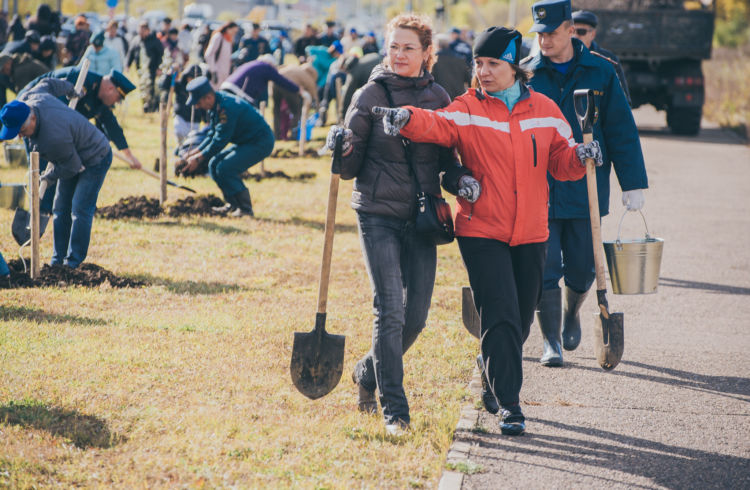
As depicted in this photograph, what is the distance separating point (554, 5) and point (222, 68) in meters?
13.1

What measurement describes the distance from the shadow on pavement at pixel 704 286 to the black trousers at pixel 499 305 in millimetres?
4226

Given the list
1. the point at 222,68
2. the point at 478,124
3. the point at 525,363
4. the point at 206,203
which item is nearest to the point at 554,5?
the point at 478,124

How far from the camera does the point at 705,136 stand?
21391mm

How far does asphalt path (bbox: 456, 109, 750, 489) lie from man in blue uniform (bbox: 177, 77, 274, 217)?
457 centimetres

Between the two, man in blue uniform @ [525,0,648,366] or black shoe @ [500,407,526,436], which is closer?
black shoe @ [500,407,526,436]

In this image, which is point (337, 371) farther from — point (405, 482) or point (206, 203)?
point (206, 203)

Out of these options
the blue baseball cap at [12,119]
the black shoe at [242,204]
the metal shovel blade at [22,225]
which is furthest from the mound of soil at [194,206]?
the blue baseball cap at [12,119]

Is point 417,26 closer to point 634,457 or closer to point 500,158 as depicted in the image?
point 500,158

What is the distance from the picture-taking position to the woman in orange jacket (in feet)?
14.6

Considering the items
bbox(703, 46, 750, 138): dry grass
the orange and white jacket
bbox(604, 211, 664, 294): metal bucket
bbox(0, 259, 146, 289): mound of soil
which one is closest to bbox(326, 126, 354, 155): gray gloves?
the orange and white jacket

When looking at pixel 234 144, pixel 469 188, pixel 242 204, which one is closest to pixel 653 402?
pixel 469 188

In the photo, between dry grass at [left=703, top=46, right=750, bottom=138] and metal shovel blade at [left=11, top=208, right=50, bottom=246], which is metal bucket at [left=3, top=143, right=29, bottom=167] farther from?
dry grass at [left=703, top=46, right=750, bottom=138]

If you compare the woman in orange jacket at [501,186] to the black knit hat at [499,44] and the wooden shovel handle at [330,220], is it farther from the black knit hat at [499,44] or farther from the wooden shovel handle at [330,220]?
the wooden shovel handle at [330,220]

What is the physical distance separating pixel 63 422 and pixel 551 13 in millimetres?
3402
